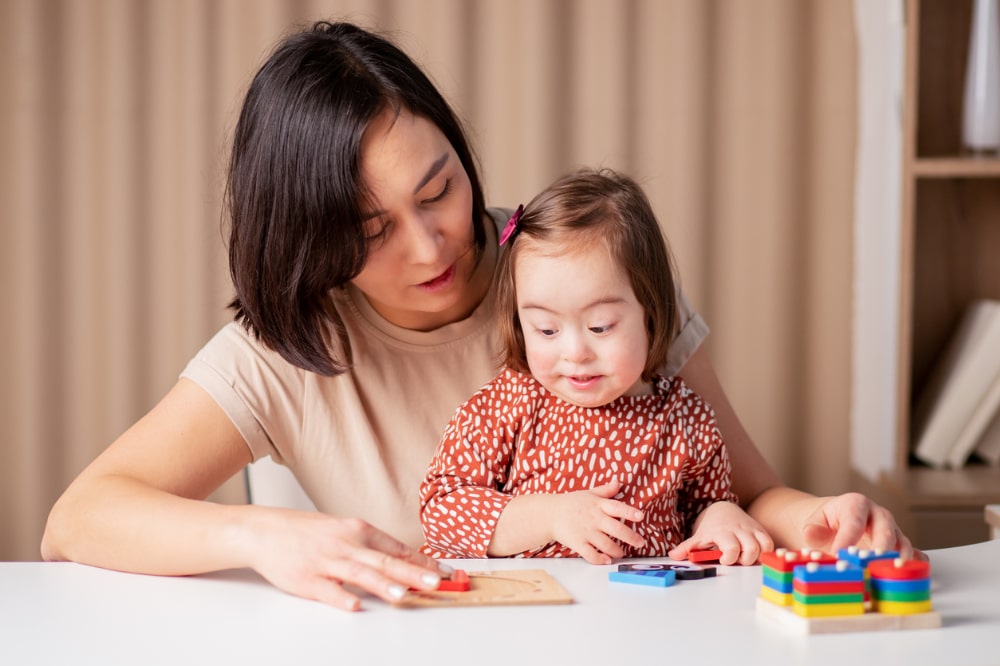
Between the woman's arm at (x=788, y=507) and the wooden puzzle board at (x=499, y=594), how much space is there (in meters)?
0.28

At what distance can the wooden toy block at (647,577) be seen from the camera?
39.4 inches

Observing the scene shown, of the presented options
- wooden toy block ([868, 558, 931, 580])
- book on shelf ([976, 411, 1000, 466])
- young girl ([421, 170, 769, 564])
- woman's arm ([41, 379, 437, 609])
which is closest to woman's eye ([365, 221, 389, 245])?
young girl ([421, 170, 769, 564])

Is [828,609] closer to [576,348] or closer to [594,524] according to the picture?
[594,524]

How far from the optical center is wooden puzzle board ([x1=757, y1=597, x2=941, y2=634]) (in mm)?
851

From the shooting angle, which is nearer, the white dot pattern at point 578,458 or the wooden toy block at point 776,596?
the wooden toy block at point 776,596

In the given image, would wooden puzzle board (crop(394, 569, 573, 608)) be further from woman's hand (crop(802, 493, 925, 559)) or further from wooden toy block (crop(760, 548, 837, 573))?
woman's hand (crop(802, 493, 925, 559))

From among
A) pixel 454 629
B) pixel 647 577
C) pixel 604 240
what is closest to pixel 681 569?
pixel 647 577

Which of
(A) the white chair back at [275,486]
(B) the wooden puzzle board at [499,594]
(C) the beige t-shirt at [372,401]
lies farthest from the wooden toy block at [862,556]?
(A) the white chair back at [275,486]

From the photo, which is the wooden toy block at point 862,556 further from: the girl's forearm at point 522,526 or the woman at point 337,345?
the girl's forearm at point 522,526

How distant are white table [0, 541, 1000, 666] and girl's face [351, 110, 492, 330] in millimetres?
403

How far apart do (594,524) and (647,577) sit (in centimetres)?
11

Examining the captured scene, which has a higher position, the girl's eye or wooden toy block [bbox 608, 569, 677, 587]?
the girl's eye

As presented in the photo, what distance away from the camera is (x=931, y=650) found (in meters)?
0.82

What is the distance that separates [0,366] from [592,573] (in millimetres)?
1933
